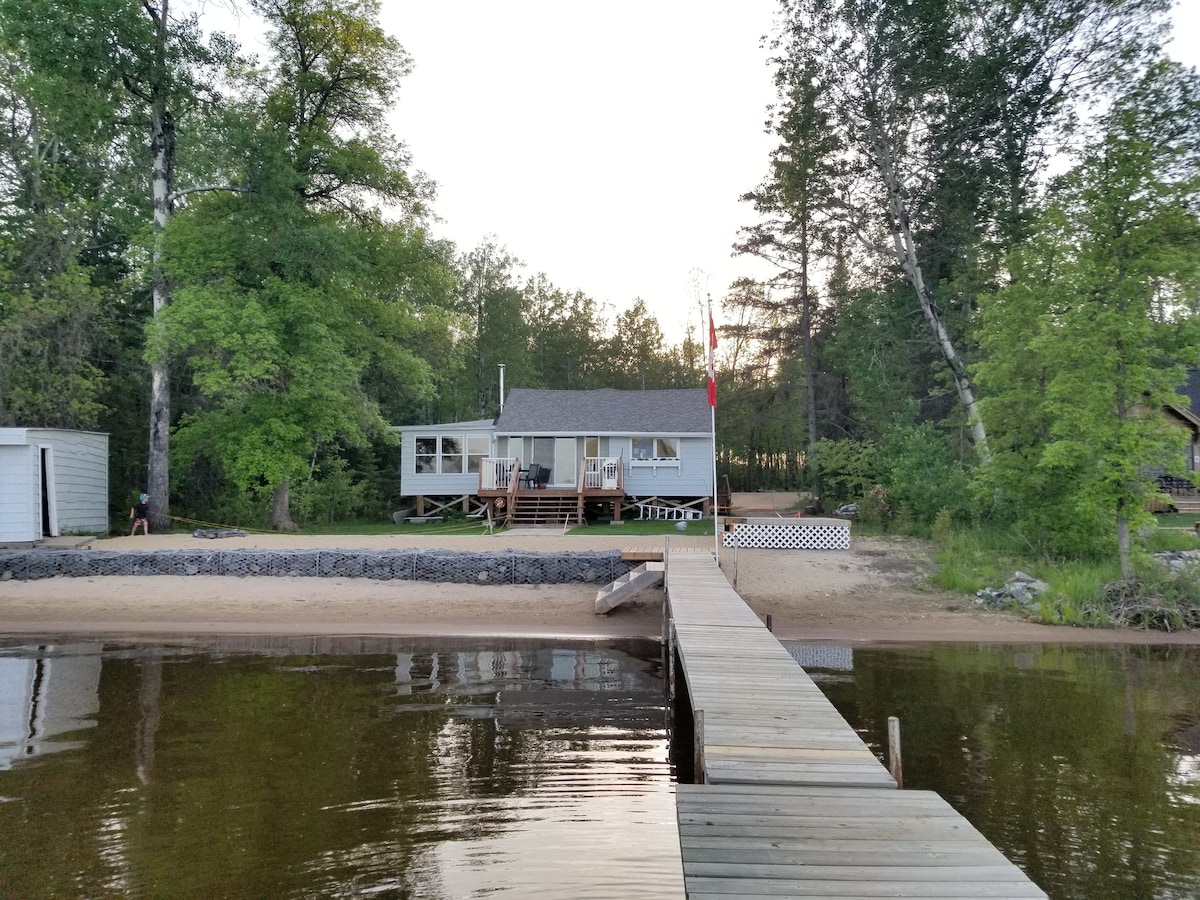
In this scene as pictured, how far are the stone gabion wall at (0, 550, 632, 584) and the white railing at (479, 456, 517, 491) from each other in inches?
326

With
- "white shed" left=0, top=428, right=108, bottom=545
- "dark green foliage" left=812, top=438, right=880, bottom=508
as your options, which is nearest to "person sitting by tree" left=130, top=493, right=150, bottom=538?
"white shed" left=0, top=428, right=108, bottom=545

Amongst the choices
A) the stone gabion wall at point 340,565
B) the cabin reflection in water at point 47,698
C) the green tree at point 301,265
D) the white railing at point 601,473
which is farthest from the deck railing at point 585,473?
the cabin reflection in water at point 47,698

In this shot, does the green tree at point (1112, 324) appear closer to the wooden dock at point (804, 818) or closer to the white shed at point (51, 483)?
the wooden dock at point (804, 818)

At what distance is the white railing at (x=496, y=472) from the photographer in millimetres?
23938

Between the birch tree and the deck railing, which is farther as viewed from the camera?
the deck railing

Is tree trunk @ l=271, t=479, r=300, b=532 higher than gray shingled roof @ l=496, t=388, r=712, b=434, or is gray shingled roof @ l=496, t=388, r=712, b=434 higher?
gray shingled roof @ l=496, t=388, r=712, b=434

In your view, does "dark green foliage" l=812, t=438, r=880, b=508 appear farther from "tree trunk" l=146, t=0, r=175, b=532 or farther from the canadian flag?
"tree trunk" l=146, t=0, r=175, b=532

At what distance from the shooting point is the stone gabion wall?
15047 mm

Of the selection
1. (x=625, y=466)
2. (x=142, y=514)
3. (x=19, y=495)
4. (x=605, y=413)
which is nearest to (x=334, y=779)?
(x=19, y=495)

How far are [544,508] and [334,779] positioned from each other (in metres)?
17.9

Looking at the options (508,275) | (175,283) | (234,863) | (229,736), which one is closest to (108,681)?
(229,736)

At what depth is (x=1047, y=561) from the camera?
15.1 meters

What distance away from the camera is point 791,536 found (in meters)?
17.3

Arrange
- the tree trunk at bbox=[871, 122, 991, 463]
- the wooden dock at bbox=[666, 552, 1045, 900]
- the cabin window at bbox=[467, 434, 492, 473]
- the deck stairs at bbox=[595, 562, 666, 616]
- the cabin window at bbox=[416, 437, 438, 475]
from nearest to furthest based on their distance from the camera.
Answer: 1. the wooden dock at bbox=[666, 552, 1045, 900]
2. the deck stairs at bbox=[595, 562, 666, 616]
3. the tree trunk at bbox=[871, 122, 991, 463]
4. the cabin window at bbox=[467, 434, 492, 473]
5. the cabin window at bbox=[416, 437, 438, 475]
